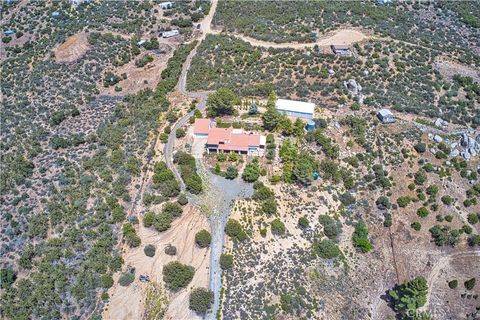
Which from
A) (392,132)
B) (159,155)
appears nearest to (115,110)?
(159,155)

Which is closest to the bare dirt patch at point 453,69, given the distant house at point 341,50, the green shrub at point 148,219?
the distant house at point 341,50

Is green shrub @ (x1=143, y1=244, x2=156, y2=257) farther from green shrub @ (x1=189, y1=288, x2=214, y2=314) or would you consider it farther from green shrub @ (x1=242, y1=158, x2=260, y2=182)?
green shrub @ (x1=242, y1=158, x2=260, y2=182)

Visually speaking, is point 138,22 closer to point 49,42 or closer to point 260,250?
point 49,42

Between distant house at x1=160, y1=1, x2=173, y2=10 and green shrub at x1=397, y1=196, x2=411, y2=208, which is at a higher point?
distant house at x1=160, y1=1, x2=173, y2=10

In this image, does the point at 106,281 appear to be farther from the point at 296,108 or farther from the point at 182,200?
the point at 296,108

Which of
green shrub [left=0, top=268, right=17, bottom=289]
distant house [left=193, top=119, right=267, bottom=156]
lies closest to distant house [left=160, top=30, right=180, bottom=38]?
distant house [left=193, top=119, right=267, bottom=156]

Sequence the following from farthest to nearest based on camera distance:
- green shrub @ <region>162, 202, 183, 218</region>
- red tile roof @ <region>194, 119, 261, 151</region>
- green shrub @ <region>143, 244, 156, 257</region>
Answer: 1. red tile roof @ <region>194, 119, 261, 151</region>
2. green shrub @ <region>162, 202, 183, 218</region>
3. green shrub @ <region>143, 244, 156, 257</region>

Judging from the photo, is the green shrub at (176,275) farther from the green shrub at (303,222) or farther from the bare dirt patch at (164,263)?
the green shrub at (303,222)
